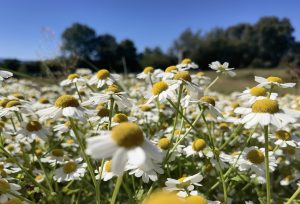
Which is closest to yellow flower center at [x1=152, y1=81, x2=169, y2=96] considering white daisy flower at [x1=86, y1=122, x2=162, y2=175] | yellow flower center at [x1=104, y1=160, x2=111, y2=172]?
yellow flower center at [x1=104, y1=160, x2=111, y2=172]

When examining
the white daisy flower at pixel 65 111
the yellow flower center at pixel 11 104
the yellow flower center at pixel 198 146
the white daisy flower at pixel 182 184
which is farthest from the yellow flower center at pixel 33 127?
the white daisy flower at pixel 182 184

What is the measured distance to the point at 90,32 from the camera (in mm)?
44438

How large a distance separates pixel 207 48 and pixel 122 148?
39.6 metres

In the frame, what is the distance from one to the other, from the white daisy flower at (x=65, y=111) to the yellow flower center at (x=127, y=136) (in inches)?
21.5

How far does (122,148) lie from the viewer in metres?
1.11

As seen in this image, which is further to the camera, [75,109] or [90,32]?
[90,32]

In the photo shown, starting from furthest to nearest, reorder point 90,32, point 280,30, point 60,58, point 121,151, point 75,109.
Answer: point 280,30, point 90,32, point 60,58, point 75,109, point 121,151

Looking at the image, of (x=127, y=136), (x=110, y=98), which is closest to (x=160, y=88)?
(x=110, y=98)

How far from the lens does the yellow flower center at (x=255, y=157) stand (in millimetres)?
2201

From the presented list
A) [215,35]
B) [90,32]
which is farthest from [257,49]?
[90,32]

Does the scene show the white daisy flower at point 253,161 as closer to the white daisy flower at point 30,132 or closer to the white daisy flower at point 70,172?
the white daisy flower at point 70,172

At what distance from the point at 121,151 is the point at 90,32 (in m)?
44.6

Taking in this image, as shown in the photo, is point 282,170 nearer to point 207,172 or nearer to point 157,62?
point 207,172

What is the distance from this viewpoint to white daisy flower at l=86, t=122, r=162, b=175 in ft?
3.47
